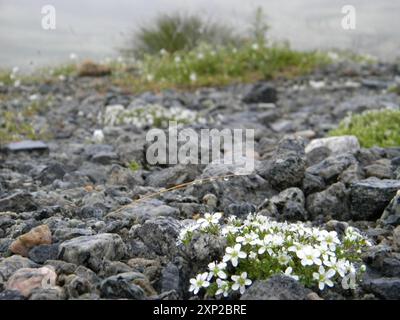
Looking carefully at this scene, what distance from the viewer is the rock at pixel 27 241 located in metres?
4.25

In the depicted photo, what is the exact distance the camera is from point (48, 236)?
4.32m

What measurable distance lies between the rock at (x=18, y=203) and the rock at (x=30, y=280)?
1.71 meters

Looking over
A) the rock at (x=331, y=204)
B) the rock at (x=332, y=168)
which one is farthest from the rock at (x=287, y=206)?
the rock at (x=332, y=168)

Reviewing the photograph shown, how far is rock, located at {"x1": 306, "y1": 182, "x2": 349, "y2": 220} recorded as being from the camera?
5395 millimetres

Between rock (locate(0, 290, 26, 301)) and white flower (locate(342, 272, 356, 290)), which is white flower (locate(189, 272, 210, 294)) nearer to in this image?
white flower (locate(342, 272, 356, 290))

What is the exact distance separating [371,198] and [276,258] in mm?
1877

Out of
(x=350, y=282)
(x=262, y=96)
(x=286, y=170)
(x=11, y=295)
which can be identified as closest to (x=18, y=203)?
(x=11, y=295)

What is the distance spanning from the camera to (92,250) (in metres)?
3.98

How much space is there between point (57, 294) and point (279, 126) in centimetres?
774

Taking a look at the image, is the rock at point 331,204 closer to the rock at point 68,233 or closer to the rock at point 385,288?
the rock at point 385,288

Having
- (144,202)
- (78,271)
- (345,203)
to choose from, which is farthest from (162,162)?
(78,271)
